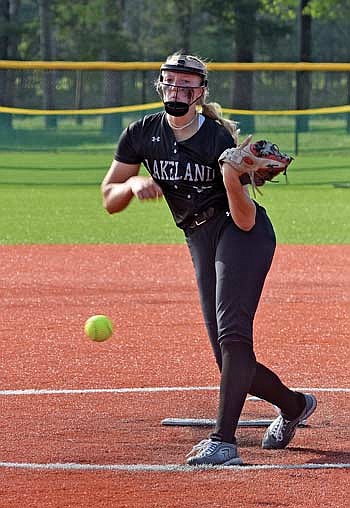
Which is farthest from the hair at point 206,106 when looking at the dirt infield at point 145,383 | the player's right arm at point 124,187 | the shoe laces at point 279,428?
the dirt infield at point 145,383

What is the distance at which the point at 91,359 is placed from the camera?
7930 millimetres

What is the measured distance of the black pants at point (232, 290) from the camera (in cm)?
532

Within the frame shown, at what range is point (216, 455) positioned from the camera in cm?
524

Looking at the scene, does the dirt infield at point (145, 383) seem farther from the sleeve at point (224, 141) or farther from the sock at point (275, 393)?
the sleeve at point (224, 141)

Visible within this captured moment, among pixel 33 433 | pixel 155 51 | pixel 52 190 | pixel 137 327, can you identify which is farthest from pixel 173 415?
pixel 155 51

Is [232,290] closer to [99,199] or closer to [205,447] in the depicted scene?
[205,447]

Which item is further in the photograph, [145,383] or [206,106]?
[145,383]

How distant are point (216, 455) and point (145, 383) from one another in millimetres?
→ 1963

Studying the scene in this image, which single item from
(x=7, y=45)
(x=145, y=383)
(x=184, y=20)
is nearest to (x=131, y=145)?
(x=145, y=383)

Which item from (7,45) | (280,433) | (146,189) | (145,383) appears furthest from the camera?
(7,45)

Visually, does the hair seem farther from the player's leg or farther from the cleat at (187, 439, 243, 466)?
the cleat at (187, 439, 243, 466)

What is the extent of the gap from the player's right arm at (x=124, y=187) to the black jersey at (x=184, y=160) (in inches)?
3.7

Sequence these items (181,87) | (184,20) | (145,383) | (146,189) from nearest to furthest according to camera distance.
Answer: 1. (146,189)
2. (181,87)
3. (145,383)
4. (184,20)

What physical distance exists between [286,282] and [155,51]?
42.7 metres
